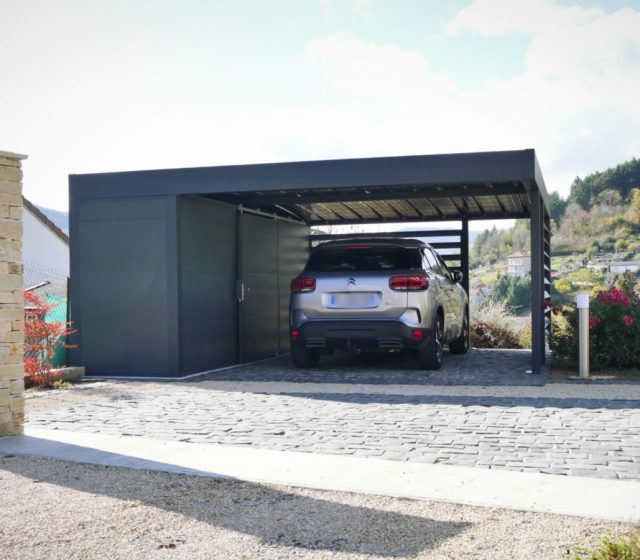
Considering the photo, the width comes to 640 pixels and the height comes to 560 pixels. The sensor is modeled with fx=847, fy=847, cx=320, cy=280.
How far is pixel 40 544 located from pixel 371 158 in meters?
8.21

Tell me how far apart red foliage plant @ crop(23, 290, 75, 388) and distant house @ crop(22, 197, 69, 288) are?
23.5 meters

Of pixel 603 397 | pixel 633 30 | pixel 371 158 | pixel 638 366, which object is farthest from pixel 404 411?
pixel 633 30

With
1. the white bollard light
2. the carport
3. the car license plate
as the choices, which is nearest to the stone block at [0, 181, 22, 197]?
the carport

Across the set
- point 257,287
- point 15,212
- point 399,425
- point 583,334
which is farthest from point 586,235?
point 15,212

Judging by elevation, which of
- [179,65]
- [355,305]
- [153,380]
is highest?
[179,65]

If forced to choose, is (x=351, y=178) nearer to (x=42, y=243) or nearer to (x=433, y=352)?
(x=433, y=352)

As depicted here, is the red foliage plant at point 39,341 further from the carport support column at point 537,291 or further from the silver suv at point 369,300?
the carport support column at point 537,291

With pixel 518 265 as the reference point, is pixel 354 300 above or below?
below

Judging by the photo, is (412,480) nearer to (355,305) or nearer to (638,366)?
(355,305)

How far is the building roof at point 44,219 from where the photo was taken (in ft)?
117

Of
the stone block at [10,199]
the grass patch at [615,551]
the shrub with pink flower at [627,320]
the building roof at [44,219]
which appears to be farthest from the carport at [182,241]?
the building roof at [44,219]

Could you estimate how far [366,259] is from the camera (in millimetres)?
11891

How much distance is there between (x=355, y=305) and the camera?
1159cm

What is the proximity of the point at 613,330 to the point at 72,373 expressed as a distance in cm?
767
